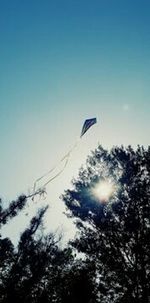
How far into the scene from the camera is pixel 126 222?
20297 mm

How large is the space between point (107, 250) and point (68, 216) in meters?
4.41

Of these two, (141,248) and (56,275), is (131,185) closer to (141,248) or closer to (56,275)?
(141,248)

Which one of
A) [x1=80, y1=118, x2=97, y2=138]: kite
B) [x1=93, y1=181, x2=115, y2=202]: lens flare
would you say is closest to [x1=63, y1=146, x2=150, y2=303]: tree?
[x1=93, y1=181, x2=115, y2=202]: lens flare

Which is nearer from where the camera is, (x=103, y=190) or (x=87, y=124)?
(x=87, y=124)

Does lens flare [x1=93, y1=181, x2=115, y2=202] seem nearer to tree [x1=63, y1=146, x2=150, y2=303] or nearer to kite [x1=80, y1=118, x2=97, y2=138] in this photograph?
tree [x1=63, y1=146, x2=150, y2=303]

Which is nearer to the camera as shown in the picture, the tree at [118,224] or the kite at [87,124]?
the kite at [87,124]

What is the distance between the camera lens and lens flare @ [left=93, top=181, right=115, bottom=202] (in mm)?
21862

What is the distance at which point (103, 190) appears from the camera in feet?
74.6

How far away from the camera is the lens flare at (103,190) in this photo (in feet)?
71.7

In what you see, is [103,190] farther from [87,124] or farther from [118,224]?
[87,124]

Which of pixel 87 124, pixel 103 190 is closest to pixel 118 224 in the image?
pixel 103 190

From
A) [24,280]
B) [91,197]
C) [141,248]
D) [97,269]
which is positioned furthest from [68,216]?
[24,280]

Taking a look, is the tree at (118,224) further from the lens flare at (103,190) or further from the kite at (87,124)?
the kite at (87,124)

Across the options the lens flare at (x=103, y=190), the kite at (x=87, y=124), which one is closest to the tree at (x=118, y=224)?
the lens flare at (x=103, y=190)
